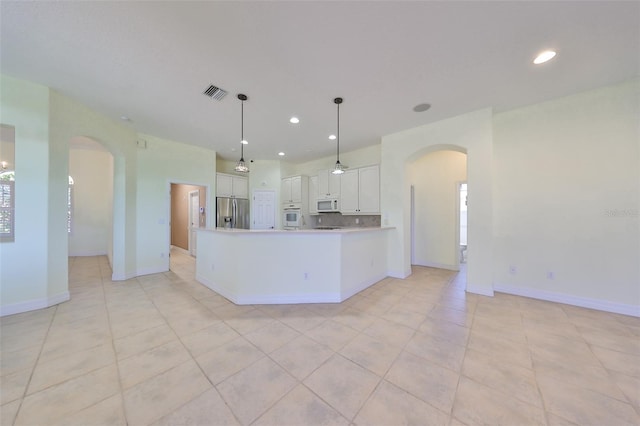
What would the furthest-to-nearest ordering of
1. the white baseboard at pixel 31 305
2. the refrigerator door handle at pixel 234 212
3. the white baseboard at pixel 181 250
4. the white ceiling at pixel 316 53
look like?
the white baseboard at pixel 181 250 < the refrigerator door handle at pixel 234 212 < the white baseboard at pixel 31 305 < the white ceiling at pixel 316 53

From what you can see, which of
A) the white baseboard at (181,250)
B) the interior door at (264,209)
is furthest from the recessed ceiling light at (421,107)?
the white baseboard at (181,250)

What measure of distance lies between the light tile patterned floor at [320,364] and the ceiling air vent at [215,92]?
2921mm

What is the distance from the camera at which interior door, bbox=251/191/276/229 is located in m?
6.49

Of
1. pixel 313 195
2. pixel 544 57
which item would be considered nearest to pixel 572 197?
pixel 544 57

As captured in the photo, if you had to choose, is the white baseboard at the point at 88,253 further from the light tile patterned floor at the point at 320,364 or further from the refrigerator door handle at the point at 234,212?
the light tile patterned floor at the point at 320,364

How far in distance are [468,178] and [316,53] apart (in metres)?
3.02

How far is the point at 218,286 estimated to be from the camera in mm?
3492

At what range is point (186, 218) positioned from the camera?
7.13 meters

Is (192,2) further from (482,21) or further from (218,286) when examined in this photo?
(218,286)

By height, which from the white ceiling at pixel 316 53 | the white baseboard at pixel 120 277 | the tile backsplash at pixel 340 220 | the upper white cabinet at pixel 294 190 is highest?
the white ceiling at pixel 316 53

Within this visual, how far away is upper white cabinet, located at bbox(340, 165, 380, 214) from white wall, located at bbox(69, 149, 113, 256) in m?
6.93

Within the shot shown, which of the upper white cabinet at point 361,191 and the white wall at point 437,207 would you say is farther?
the white wall at point 437,207

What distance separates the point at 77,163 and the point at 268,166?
5.69m

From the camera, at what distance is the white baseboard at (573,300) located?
9.01ft
